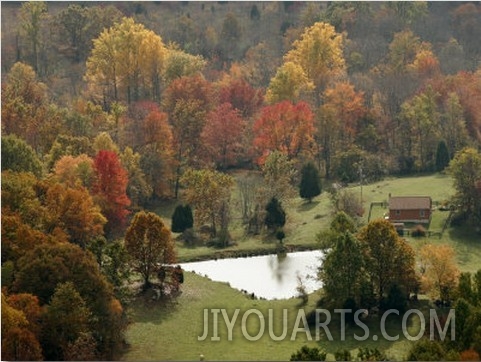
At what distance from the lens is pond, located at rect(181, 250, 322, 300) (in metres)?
65.1

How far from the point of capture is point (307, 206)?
3300 inches

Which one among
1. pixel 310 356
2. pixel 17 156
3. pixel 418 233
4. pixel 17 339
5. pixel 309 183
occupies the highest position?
pixel 17 156

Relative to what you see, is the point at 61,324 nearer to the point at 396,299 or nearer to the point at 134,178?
the point at 396,299

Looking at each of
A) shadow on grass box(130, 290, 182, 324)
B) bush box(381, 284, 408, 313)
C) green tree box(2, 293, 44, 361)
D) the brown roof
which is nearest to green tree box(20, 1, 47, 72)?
the brown roof

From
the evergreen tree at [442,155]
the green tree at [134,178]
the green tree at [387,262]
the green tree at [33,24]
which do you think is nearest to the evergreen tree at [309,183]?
the green tree at [134,178]

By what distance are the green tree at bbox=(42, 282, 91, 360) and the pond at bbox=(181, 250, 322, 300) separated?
16.6 m

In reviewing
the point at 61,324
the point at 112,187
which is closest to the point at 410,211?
the point at 112,187

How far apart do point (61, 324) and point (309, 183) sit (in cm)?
3829

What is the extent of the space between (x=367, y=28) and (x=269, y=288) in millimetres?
71711

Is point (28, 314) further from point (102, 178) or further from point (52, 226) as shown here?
point (102, 178)

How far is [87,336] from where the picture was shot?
164 feet

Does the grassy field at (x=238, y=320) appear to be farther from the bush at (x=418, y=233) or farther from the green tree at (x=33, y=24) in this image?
the green tree at (x=33, y=24)

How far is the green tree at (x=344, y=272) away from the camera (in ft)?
189

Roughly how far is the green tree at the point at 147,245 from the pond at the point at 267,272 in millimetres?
6453
